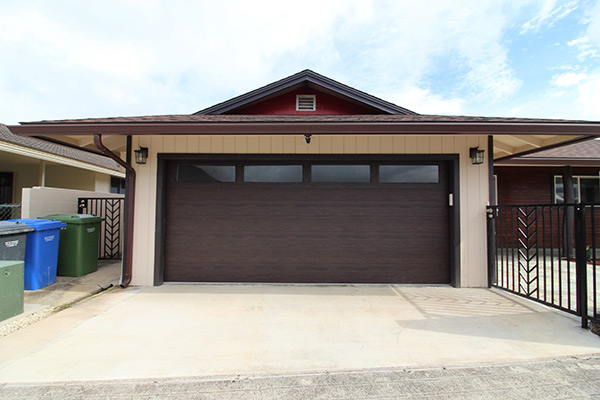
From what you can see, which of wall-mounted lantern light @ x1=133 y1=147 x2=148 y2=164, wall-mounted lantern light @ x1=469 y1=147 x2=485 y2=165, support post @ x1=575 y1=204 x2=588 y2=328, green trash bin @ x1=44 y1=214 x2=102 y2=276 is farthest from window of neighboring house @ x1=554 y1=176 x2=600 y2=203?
green trash bin @ x1=44 y1=214 x2=102 y2=276

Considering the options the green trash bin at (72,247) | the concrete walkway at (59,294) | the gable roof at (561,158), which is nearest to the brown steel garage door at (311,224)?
the concrete walkway at (59,294)

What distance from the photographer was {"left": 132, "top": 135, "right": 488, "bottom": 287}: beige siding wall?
459 cm

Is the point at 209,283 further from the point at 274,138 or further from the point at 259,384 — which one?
the point at 259,384

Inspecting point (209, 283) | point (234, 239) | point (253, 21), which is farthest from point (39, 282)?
point (253, 21)

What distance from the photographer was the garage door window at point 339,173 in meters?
4.78

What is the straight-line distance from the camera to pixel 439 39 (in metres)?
9.69

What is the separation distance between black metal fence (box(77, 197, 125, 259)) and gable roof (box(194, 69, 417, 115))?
3.13m

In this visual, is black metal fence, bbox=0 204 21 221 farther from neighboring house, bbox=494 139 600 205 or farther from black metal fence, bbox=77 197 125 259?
neighboring house, bbox=494 139 600 205

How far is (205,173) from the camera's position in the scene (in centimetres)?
483

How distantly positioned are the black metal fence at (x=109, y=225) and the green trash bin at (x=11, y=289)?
323 cm

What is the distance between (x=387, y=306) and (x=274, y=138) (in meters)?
3.02

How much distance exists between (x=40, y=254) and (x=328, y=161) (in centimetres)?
456

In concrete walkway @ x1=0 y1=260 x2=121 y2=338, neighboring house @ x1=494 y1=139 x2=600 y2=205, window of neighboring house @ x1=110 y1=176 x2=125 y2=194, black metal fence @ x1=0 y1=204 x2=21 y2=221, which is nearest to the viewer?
concrete walkway @ x1=0 y1=260 x2=121 y2=338

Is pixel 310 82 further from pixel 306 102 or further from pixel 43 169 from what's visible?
pixel 43 169
